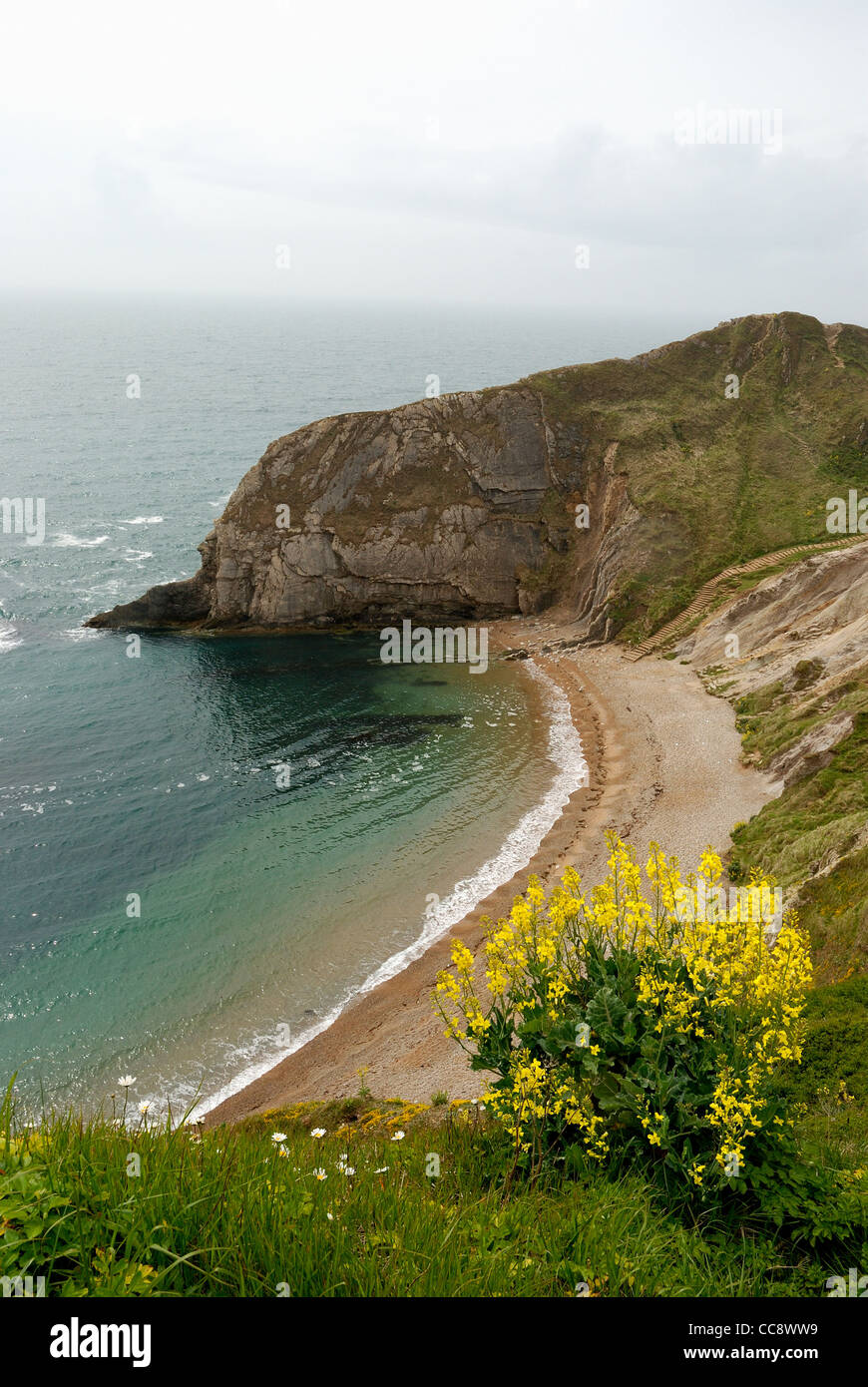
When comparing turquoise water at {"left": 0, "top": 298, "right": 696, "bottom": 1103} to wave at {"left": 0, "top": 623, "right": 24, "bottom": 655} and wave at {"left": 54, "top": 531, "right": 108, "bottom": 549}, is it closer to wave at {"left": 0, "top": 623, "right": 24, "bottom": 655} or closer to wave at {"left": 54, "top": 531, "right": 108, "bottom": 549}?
wave at {"left": 0, "top": 623, "right": 24, "bottom": 655}

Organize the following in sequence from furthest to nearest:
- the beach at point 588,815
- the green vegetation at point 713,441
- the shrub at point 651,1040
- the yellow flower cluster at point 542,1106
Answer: the green vegetation at point 713,441 < the beach at point 588,815 < the yellow flower cluster at point 542,1106 < the shrub at point 651,1040

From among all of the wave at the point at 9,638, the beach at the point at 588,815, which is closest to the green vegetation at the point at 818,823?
the beach at the point at 588,815


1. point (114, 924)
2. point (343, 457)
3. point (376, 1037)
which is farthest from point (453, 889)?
point (343, 457)

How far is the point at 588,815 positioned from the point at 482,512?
34231 mm

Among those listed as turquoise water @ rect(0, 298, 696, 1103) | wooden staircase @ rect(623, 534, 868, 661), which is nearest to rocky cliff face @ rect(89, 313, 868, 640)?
wooden staircase @ rect(623, 534, 868, 661)

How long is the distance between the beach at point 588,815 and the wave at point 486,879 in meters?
0.34

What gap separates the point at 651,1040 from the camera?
9398 millimetres

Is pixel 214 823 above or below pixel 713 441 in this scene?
below

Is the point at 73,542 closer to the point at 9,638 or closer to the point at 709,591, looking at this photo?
the point at 9,638

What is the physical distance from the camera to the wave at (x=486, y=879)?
25.8 meters

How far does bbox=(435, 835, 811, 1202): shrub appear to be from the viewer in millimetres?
8867

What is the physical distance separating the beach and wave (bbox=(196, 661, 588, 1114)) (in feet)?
1.12

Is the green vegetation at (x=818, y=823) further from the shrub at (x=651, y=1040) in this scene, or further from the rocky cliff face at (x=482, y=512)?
the rocky cliff face at (x=482, y=512)

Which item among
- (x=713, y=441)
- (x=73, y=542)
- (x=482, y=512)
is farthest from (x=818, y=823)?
(x=73, y=542)
